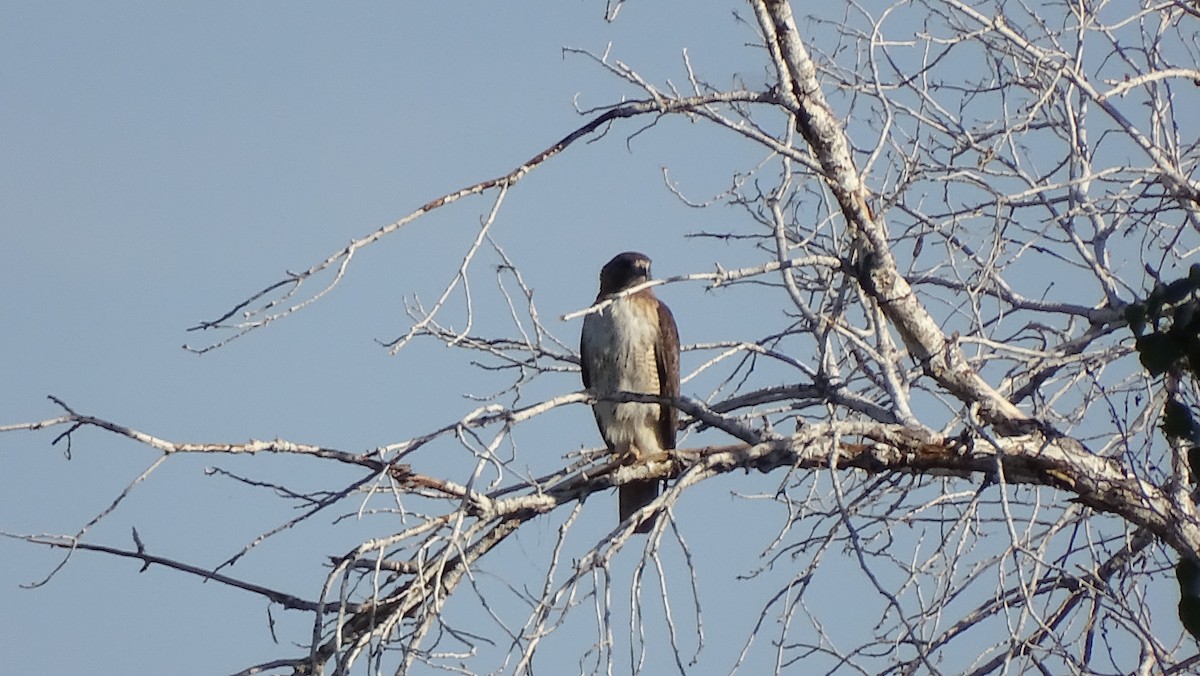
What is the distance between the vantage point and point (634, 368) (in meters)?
6.25

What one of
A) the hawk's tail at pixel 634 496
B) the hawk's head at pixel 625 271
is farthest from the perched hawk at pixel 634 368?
the hawk's head at pixel 625 271

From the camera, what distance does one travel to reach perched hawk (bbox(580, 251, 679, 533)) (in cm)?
626

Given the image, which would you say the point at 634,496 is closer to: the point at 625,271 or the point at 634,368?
the point at 634,368

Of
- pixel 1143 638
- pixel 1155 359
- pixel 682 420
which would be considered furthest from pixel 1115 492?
pixel 682 420

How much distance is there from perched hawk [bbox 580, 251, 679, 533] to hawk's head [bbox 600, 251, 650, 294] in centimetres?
33

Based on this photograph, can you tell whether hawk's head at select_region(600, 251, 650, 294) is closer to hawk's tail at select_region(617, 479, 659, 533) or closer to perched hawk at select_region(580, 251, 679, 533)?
perched hawk at select_region(580, 251, 679, 533)

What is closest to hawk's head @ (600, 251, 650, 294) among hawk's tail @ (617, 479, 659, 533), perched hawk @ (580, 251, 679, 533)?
perched hawk @ (580, 251, 679, 533)

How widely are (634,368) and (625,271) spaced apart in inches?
30.0

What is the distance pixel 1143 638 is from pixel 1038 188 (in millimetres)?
1202

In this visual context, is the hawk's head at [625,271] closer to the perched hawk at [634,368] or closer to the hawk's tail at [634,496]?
the perched hawk at [634,368]

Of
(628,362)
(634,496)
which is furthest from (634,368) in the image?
(634,496)

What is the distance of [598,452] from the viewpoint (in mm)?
4883

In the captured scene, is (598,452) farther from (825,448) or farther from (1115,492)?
(1115,492)

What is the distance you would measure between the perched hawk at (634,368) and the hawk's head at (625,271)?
1.08ft
